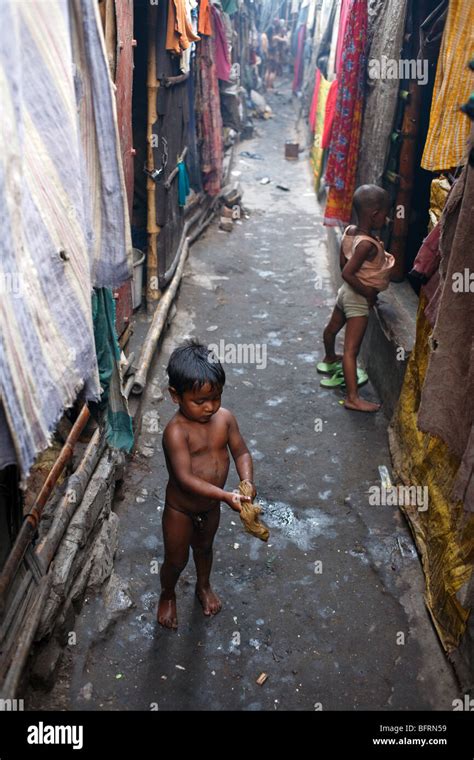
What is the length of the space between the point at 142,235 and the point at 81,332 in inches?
193

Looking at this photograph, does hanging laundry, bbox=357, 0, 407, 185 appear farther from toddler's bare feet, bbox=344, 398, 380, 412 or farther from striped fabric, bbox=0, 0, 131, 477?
striped fabric, bbox=0, 0, 131, 477

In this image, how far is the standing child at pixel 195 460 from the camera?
8.95 ft

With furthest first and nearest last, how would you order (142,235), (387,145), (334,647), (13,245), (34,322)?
(142,235) → (387,145) → (334,647) → (34,322) → (13,245)

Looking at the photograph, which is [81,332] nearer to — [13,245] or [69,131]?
[13,245]

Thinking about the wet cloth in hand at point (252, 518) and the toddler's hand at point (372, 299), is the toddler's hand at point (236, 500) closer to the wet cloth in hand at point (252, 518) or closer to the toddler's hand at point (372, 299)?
the wet cloth in hand at point (252, 518)

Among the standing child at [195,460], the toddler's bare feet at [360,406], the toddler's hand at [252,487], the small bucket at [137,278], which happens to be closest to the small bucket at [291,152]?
the small bucket at [137,278]

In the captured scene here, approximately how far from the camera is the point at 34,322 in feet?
5.99

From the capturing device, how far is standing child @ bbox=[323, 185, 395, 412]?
495cm

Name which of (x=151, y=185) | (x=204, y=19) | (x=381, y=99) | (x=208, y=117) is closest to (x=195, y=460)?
(x=151, y=185)

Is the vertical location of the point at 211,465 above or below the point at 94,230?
below

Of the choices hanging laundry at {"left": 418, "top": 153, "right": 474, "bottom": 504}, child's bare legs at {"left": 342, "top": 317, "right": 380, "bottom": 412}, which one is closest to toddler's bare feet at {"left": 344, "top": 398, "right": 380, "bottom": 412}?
child's bare legs at {"left": 342, "top": 317, "right": 380, "bottom": 412}

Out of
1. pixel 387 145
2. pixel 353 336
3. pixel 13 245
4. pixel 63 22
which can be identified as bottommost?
pixel 353 336
